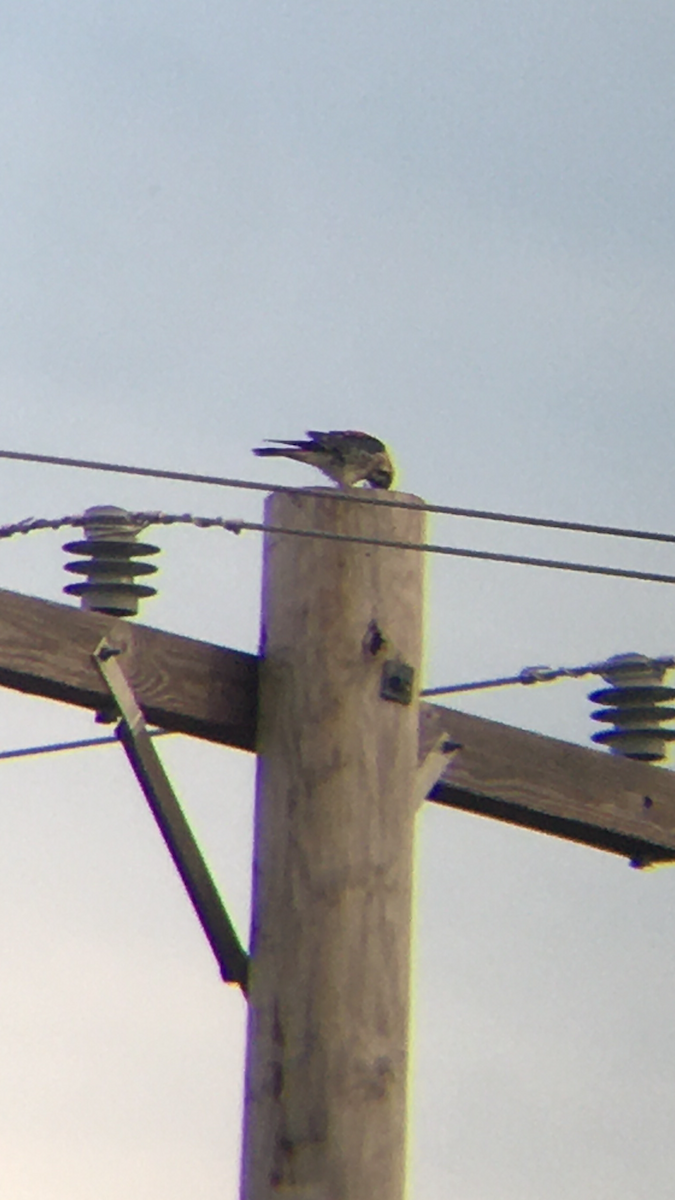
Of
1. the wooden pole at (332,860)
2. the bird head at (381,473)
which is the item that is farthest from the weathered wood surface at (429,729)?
the bird head at (381,473)

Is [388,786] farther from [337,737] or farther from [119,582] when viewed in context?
[119,582]

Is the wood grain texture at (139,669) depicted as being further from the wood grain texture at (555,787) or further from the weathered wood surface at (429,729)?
the wood grain texture at (555,787)

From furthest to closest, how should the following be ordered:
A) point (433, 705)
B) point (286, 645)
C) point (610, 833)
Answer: point (610, 833) → point (433, 705) → point (286, 645)

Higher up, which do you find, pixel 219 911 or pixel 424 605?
pixel 424 605

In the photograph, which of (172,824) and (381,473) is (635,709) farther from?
(172,824)

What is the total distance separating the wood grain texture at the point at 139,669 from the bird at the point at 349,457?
73 centimetres

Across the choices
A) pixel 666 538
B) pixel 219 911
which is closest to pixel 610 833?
pixel 666 538

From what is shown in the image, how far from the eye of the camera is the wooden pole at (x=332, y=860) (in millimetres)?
5785

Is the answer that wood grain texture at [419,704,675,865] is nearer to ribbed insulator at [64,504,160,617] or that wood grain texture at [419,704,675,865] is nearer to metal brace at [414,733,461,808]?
metal brace at [414,733,461,808]

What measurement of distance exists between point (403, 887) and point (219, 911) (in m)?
0.44

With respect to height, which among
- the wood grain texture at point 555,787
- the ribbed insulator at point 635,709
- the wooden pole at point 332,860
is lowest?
the wooden pole at point 332,860

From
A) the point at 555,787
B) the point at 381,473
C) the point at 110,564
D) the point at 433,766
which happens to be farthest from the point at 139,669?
the point at 555,787

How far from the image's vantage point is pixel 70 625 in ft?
20.1

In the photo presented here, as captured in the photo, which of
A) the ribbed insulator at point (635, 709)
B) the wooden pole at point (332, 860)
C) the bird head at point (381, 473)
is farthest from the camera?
the ribbed insulator at point (635, 709)
